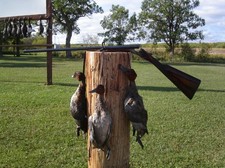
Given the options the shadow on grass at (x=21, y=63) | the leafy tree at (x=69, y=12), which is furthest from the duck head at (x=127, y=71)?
the leafy tree at (x=69, y=12)

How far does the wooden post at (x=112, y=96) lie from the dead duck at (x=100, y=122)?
0.12ft

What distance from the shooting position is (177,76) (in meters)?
1.71

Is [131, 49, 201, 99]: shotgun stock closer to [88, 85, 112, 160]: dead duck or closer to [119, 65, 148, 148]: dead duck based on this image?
[119, 65, 148, 148]: dead duck

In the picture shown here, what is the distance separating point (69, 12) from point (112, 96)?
37798 mm

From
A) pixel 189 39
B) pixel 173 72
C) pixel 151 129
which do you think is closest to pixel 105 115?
pixel 173 72

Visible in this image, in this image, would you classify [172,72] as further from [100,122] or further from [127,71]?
[100,122]

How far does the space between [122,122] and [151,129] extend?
3.59 metres

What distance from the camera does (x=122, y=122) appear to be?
171 centimetres

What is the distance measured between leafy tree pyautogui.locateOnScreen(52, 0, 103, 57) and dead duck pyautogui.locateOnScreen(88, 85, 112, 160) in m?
36.5

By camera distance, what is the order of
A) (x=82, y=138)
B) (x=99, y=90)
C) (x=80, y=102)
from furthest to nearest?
(x=82, y=138) < (x=80, y=102) < (x=99, y=90)

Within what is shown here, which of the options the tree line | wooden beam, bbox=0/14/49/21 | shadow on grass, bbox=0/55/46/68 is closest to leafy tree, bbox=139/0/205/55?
the tree line

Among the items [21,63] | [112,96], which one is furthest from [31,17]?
[21,63]

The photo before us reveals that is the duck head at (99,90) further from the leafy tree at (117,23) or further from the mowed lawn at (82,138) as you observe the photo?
the leafy tree at (117,23)

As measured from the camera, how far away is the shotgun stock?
1696 mm
